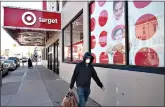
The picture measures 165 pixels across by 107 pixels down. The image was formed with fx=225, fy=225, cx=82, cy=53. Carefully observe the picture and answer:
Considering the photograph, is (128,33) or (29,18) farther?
(29,18)

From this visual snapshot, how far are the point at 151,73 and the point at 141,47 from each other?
33.5 inches

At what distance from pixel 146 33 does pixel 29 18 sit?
33.6 ft

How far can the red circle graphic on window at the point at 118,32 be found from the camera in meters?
5.97

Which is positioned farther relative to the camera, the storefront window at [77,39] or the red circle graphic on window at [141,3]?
the storefront window at [77,39]

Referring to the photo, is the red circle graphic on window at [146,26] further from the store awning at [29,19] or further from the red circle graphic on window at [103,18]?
the store awning at [29,19]

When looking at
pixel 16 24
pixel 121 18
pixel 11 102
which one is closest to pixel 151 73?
pixel 121 18

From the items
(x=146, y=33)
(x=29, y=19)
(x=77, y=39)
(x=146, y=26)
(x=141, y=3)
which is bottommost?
(x=146, y=33)

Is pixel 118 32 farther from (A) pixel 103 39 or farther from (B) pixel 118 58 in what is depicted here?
(A) pixel 103 39

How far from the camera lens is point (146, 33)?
489 cm

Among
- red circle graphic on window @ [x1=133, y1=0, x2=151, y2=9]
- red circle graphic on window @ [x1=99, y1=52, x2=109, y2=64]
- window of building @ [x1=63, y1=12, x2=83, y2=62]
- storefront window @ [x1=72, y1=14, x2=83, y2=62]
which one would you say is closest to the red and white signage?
window of building @ [x1=63, y1=12, x2=83, y2=62]

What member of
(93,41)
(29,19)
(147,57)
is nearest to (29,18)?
(29,19)

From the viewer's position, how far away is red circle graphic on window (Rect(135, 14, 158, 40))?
4653mm

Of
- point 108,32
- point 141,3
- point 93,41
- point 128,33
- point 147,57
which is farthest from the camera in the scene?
point 93,41

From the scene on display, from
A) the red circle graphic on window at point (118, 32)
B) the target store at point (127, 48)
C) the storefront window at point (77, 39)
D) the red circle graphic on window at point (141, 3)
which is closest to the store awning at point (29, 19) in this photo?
the storefront window at point (77, 39)
